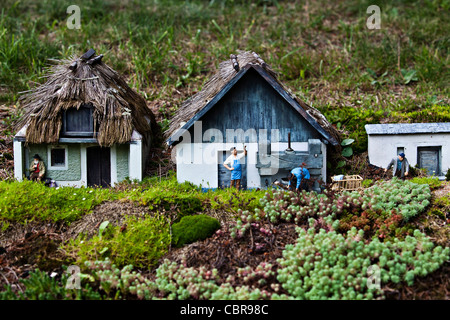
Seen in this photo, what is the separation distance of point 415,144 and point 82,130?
6197mm

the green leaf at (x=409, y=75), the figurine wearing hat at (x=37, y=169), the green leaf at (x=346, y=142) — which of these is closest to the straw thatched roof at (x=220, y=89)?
the green leaf at (x=346, y=142)

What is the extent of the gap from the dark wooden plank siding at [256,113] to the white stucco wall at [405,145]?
1553mm

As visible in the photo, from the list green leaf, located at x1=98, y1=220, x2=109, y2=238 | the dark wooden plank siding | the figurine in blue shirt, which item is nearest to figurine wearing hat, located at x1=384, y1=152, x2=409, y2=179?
the dark wooden plank siding

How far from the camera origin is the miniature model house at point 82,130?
9.43m

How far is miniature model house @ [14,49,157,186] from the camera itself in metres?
9.43

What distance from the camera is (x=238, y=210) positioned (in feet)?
26.3

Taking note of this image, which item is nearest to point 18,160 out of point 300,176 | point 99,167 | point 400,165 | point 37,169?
point 37,169

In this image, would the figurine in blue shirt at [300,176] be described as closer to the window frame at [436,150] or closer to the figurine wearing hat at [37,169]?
the window frame at [436,150]

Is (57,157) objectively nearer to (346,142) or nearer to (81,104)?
(81,104)

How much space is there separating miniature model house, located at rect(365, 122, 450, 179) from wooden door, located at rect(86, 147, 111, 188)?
16.4ft

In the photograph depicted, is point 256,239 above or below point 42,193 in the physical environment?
below
